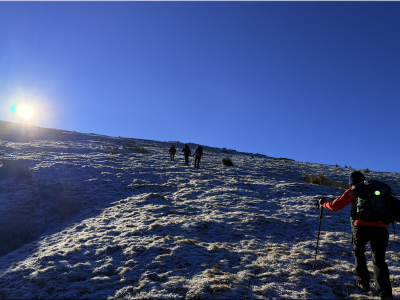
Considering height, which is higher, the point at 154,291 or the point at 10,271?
the point at 154,291

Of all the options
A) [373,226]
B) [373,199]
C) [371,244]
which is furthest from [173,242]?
[373,199]

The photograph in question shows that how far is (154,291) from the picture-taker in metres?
5.16

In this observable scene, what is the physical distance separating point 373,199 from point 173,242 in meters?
5.34

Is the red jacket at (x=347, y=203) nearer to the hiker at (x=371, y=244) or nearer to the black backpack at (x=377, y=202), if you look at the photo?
the hiker at (x=371, y=244)

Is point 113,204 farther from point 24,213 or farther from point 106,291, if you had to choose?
point 106,291

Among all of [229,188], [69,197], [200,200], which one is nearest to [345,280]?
[200,200]

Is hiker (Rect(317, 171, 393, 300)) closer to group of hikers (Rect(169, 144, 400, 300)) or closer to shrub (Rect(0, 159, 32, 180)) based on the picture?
group of hikers (Rect(169, 144, 400, 300))

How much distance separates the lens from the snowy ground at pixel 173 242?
542 cm

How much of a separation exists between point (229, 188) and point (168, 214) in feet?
17.3

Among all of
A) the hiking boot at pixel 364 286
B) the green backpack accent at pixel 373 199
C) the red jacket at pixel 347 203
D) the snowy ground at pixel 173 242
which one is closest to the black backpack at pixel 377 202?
the green backpack accent at pixel 373 199

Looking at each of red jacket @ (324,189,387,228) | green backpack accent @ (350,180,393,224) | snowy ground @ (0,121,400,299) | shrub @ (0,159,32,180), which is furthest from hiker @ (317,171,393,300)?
shrub @ (0,159,32,180)

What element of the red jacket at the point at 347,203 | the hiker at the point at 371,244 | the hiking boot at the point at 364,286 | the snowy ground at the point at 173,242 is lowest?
the snowy ground at the point at 173,242

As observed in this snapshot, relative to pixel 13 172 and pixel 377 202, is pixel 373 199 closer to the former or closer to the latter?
pixel 377 202

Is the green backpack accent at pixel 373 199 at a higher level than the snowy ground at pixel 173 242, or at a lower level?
higher
